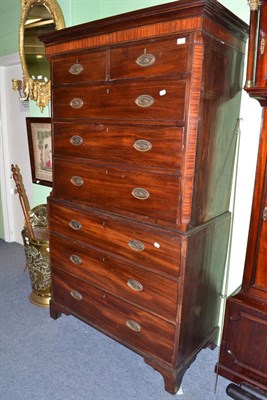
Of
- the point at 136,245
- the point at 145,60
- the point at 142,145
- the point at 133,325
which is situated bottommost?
the point at 133,325

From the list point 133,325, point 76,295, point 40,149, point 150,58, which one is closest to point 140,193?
point 150,58

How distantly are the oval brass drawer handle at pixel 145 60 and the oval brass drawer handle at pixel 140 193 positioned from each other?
25.8 inches

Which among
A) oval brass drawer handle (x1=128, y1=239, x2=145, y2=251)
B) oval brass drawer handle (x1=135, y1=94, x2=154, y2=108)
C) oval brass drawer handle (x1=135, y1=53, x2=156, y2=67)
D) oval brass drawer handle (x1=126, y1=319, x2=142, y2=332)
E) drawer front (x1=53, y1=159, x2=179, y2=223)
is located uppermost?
oval brass drawer handle (x1=135, y1=53, x2=156, y2=67)

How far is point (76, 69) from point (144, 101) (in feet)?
1.92

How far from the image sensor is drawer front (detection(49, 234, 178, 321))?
1.75 metres

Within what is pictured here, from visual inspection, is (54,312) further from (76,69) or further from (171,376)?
(76,69)

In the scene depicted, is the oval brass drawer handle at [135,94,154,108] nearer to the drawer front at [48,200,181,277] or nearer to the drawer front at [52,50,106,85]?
the drawer front at [52,50,106,85]

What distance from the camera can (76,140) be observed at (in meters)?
2.01

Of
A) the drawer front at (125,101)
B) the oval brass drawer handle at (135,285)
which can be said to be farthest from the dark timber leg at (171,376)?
the drawer front at (125,101)

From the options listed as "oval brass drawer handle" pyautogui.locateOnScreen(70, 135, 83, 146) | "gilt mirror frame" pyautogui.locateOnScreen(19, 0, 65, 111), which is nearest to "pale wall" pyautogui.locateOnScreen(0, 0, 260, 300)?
"gilt mirror frame" pyautogui.locateOnScreen(19, 0, 65, 111)

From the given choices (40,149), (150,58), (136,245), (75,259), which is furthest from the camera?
(40,149)

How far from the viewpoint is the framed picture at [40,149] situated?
312 centimetres

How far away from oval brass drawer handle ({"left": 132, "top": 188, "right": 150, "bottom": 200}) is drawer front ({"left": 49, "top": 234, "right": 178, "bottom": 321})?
430mm

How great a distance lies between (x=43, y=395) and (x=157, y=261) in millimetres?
1070
